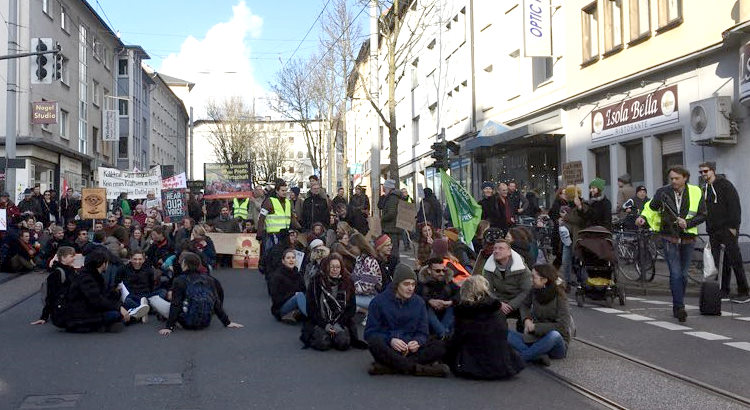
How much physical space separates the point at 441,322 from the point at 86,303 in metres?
4.45

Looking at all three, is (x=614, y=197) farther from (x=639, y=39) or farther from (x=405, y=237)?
(x=405, y=237)

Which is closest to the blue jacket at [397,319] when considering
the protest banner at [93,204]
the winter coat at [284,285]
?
the winter coat at [284,285]

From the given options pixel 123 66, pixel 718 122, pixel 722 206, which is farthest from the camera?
pixel 123 66

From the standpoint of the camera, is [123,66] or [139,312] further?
[123,66]

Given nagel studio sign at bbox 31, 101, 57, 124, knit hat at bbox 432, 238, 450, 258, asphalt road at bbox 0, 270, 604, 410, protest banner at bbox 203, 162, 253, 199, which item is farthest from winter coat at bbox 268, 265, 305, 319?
nagel studio sign at bbox 31, 101, 57, 124

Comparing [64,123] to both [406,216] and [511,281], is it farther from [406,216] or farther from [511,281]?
[511,281]

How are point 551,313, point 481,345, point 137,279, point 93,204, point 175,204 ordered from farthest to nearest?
point 175,204 → point 93,204 → point 137,279 → point 551,313 → point 481,345

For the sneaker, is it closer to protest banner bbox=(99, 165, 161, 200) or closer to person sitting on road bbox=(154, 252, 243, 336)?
person sitting on road bbox=(154, 252, 243, 336)

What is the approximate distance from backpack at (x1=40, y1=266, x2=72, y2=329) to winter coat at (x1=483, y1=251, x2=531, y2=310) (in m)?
5.13

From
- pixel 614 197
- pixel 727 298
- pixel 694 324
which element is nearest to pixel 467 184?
pixel 614 197

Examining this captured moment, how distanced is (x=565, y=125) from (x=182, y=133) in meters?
83.9

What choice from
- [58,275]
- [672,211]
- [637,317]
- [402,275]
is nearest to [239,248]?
[58,275]

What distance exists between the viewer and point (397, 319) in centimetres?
817

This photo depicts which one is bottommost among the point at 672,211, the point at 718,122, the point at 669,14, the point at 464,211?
the point at 672,211
